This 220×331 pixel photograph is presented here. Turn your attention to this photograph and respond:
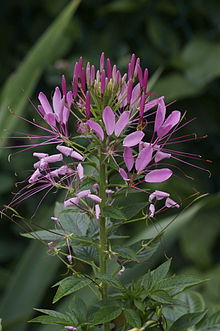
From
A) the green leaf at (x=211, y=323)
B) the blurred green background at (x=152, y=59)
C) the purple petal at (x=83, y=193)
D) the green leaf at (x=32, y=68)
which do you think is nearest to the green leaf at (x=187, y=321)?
the green leaf at (x=211, y=323)

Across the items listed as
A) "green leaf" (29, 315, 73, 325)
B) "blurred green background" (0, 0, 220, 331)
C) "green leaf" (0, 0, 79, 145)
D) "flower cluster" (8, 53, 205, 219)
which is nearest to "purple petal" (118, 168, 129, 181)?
"flower cluster" (8, 53, 205, 219)

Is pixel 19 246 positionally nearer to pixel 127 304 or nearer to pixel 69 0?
pixel 69 0

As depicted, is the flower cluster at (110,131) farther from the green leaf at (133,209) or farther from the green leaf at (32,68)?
the green leaf at (32,68)

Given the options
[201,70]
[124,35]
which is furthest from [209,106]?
[124,35]

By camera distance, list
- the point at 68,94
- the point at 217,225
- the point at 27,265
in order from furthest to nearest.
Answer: the point at 217,225 < the point at 27,265 < the point at 68,94

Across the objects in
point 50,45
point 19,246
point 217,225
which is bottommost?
point 217,225

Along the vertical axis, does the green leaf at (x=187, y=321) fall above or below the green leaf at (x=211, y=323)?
above

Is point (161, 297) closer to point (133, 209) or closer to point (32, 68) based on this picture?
point (133, 209)

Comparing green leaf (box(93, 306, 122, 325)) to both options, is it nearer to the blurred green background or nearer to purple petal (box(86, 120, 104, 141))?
purple petal (box(86, 120, 104, 141))
